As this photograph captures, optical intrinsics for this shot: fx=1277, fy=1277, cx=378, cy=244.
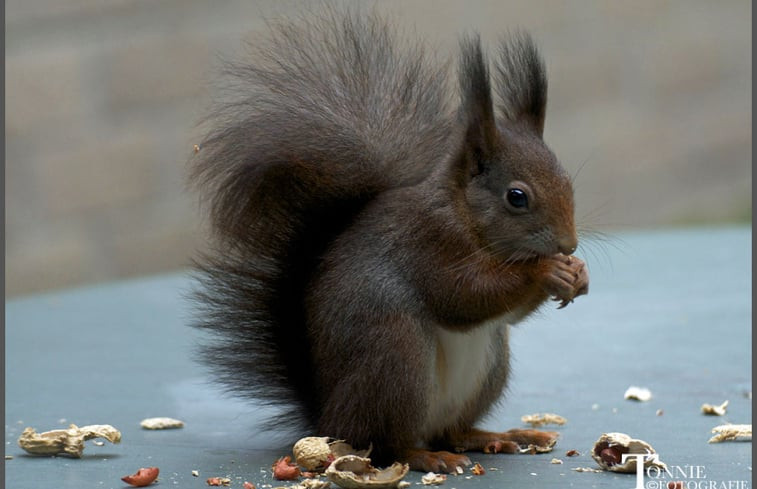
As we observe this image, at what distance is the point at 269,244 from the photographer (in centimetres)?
185

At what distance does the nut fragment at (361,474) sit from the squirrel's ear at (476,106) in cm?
42

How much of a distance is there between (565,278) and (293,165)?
412mm

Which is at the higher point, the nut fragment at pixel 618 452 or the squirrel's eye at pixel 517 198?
the squirrel's eye at pixel 517 198

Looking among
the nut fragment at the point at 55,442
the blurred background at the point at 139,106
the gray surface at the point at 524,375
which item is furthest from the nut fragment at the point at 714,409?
the blurred background at the point at 139,106

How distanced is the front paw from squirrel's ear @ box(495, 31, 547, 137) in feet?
0.68

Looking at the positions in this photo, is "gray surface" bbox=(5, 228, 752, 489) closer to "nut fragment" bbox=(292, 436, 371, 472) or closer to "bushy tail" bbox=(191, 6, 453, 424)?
"nut fragment" bbox=(292, 436, 371, 472)

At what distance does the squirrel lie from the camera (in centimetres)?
168

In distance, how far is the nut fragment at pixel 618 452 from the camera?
1.69 metres

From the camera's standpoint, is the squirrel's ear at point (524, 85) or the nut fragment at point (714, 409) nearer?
the squirrel's ear at point (524, 85)

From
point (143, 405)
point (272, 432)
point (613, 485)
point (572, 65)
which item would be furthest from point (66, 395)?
point (572, 65)

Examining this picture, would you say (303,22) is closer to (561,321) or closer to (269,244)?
(269,244)

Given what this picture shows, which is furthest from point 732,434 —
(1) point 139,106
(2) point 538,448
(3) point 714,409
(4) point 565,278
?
(1) point 139,106

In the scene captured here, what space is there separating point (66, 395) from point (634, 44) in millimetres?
3646

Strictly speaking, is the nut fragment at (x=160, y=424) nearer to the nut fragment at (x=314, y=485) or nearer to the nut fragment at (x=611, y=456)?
the nut fragment at (x=314, y=485)
